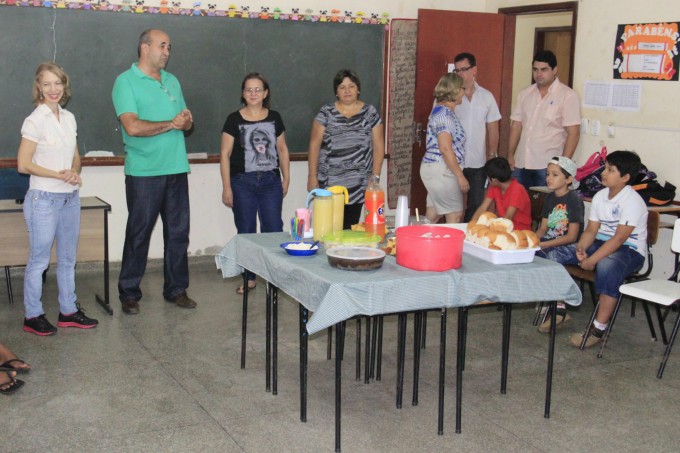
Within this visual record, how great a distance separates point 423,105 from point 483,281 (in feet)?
12.0

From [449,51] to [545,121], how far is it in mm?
1109

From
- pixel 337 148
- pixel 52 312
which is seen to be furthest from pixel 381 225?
pixel 52 312

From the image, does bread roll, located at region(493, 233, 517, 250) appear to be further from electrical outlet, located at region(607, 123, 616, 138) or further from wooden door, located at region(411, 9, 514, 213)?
wooden door, located at region(411, 9, 514, 213)

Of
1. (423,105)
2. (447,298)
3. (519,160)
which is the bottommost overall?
(447,298)

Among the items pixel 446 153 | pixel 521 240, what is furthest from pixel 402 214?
pixel 446 153

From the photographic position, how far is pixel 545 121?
6098 millimetres

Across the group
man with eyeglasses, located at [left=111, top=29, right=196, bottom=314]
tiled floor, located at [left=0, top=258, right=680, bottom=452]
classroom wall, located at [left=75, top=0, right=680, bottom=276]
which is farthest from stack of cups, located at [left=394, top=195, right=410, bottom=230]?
classroom wall, located at [left=75, top=0, right=680, bottom=276]

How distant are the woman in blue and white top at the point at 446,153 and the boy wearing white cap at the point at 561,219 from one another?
74cm

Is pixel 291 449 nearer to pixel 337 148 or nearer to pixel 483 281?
pixel 483 281

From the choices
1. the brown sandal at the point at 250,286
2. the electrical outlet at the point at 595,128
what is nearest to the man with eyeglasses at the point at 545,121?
the electrical outlet at the point at 595,128

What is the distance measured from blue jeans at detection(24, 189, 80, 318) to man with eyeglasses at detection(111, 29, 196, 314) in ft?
1.53

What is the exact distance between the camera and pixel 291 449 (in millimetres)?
3199

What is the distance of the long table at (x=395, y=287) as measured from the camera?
3000mm

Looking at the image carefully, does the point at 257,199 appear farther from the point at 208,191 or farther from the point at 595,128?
the point at 595,128
